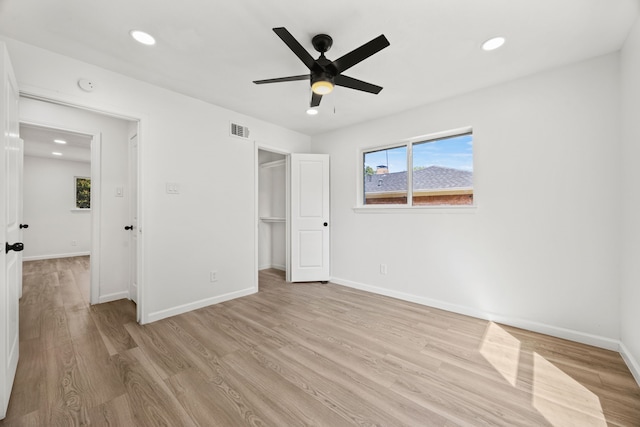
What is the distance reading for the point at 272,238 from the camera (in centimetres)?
562

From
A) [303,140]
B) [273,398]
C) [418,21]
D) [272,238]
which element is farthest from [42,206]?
[418,21]

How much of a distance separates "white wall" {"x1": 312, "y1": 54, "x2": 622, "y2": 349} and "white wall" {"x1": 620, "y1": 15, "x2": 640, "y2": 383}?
12 cm

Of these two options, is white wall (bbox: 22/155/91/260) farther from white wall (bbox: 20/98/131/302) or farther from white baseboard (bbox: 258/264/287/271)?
white baseboard (bbox: 258/264/287/271)

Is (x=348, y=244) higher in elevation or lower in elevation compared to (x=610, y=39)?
lower

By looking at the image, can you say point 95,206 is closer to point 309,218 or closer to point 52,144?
point 309,218

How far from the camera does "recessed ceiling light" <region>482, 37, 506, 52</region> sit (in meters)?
2.03

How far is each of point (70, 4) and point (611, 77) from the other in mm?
4127

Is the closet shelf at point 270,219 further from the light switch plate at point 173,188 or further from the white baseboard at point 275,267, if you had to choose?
the light switch plate at point 173,188

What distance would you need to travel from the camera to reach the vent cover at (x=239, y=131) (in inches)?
137

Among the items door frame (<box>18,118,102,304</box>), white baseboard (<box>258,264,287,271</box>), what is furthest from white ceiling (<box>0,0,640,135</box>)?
white baseboard (<box>258,264,287,271</box>)

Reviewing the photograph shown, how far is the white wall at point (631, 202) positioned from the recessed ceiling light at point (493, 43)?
828 mm

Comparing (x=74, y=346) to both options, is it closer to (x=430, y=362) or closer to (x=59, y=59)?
(x=59, y=59)

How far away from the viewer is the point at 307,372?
6.31 ft

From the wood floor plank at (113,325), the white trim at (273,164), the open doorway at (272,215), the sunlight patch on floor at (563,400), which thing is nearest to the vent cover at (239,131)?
the white trim at (273,164)
